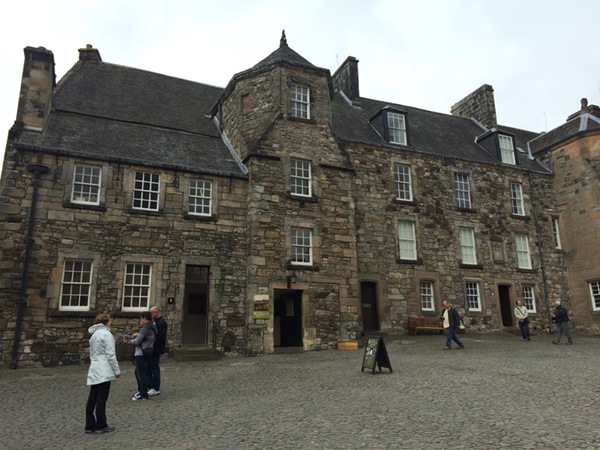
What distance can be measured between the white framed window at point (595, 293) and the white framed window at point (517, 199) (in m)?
5.13

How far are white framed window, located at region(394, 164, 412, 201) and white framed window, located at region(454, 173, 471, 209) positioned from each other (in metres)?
2.86

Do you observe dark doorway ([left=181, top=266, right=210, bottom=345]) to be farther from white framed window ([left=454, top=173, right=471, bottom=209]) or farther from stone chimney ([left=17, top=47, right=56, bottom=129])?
white framed window ([left=454, top=173, right=471, bottom=209])

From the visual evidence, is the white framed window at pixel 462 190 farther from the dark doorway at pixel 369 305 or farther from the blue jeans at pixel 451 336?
the blue jeans at pixel 451 336

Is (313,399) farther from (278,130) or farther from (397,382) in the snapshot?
(278,130)

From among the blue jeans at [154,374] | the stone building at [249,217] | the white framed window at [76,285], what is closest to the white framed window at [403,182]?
the stone building at [249,217]

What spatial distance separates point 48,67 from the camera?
16828 mm

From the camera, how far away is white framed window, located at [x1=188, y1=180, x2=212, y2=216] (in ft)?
55.9

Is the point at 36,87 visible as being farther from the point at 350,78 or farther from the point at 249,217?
the point at 350,78

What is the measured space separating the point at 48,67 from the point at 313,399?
15619mm

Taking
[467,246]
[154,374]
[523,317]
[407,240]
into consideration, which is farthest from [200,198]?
[523,317]

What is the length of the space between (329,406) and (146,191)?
11344mm

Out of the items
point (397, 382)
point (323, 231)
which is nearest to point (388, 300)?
point (323, 231)

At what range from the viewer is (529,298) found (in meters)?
23.9

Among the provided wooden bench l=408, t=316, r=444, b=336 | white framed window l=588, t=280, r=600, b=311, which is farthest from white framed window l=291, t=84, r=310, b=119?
white framed window l=588, t=280, r=600, b=311
